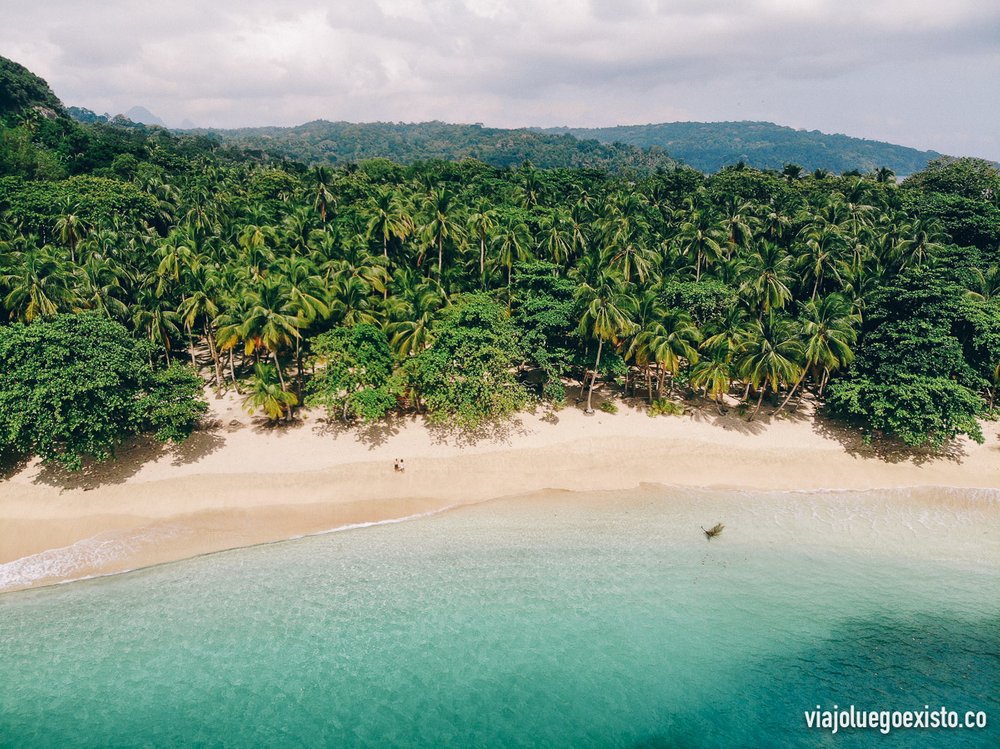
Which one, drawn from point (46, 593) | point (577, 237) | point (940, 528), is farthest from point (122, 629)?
point (577, 237)

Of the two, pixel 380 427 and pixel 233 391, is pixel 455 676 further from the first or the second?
pixel 233 391

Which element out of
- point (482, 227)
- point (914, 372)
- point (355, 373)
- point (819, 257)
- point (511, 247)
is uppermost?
point (482, 227)

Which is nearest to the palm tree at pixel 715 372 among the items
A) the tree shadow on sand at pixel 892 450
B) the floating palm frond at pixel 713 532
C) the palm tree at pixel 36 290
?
the tree shadow on sand at pixel 892 450

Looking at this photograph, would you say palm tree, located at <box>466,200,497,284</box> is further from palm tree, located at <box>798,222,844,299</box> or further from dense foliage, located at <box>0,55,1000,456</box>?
palm tree, located at <box>798,222,844,299</box>

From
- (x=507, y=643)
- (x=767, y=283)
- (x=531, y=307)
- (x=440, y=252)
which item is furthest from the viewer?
(x=440, y=252)

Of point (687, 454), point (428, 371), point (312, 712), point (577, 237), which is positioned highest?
point (577, 237)

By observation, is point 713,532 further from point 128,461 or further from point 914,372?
point 128,461

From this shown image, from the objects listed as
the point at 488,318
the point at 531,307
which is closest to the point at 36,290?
the point at 488,318
